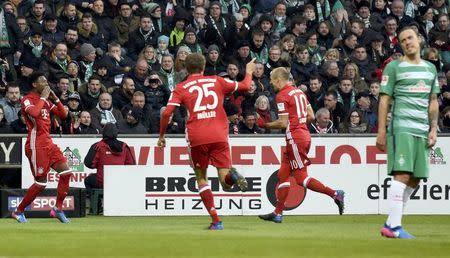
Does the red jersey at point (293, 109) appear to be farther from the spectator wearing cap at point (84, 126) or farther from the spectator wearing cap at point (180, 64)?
the spectator wearing cap at point (180, 64)

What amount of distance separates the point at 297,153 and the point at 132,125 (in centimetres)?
643

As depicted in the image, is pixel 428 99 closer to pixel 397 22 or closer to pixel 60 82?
pixel 60 82

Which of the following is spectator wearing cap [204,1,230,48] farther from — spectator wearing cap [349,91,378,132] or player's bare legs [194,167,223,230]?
player's bare legs [194,167,223,230]

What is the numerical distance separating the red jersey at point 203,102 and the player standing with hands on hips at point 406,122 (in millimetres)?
2858

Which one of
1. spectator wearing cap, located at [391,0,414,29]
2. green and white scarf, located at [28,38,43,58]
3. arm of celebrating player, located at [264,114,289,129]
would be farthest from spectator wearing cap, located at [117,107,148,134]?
spectator wearing cap, located at [391,0,414,29]

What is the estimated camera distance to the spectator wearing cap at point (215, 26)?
95.2ft

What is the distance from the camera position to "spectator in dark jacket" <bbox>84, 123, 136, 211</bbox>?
2425 centimetres

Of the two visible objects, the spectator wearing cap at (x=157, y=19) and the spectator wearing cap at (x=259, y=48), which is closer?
the spectator wearing cap at (x=259, y=48)

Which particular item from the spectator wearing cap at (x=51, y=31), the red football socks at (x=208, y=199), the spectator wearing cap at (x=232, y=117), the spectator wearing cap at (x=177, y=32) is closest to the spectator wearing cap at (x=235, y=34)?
the spectator wearing cap at (x=177, y=32)

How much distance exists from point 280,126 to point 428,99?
425 centimetres

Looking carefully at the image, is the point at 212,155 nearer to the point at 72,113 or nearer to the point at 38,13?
the point at 72,113

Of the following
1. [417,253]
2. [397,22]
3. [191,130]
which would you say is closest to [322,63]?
[397,22]

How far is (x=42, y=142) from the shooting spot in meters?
20.6

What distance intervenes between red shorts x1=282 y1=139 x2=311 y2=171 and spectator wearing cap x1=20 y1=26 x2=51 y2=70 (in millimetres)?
8102
